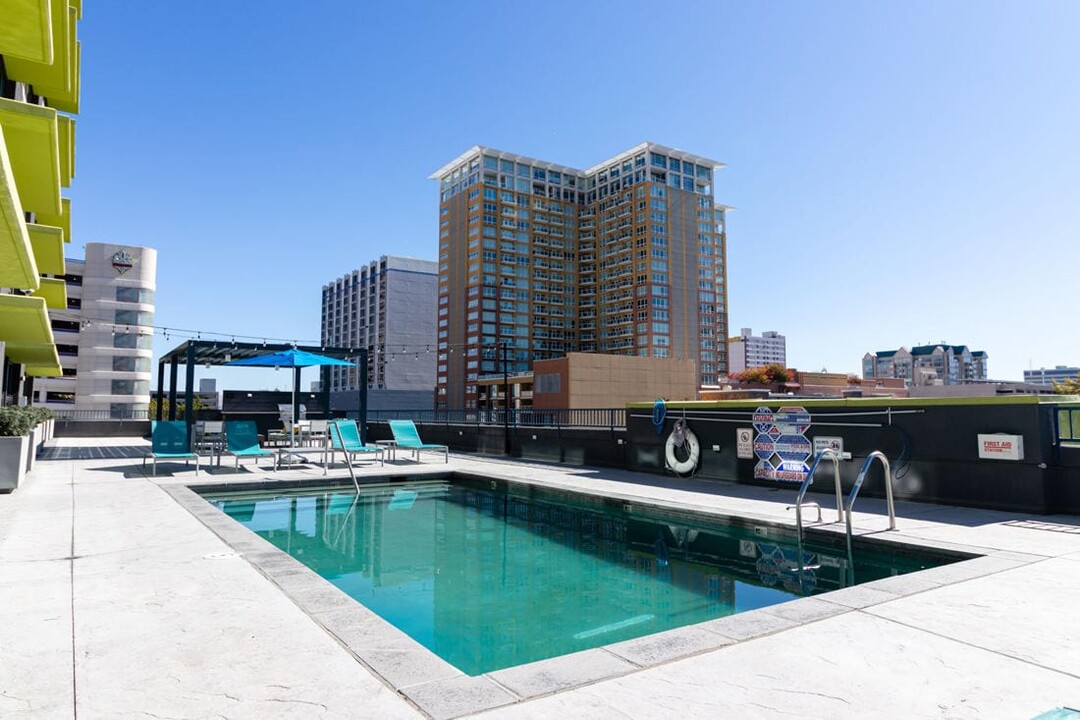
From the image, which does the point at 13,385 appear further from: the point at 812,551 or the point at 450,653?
the point at 812,551

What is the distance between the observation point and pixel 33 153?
26.0 feet

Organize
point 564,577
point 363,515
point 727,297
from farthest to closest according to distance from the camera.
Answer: point 727,297 < point 363,515 < point 564,577

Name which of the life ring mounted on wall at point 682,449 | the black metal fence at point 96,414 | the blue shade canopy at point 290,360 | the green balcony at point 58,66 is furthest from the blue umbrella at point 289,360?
the black metal fence at point 96,414

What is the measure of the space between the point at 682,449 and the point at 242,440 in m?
8.77

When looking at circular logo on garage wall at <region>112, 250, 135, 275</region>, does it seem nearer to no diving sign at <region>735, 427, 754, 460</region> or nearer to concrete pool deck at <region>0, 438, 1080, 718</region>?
concrete pool deck at <region>0, 438, 1080, 718</region>

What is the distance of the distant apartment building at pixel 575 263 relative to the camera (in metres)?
A: 102

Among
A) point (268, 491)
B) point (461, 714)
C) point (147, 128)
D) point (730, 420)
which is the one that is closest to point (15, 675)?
point (461, 714)

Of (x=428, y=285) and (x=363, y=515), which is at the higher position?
(x=428, y=285)

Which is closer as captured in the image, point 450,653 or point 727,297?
point 450,653

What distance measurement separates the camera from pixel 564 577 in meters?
5.66

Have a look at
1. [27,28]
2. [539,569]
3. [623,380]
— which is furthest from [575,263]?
[539,569]

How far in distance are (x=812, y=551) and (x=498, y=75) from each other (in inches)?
792

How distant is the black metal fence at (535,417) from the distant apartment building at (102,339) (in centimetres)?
5359

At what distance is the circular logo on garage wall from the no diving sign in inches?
2856
